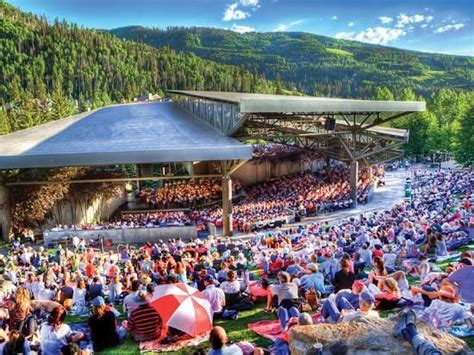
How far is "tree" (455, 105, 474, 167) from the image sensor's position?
46562 mm

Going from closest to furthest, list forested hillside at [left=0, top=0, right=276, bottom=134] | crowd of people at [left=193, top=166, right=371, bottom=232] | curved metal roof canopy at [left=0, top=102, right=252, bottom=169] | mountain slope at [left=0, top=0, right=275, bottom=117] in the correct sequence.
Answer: curved metal roof canopy at [left=0, top=102, right=252, bottom=169] < crowd of people at [left=193, top=166, right=371, bottom=232] < forested hillside at [left=0, top=0, right=276, bottom=134] < mountain slope at [left=0, top=0, right=275, bottom=117]

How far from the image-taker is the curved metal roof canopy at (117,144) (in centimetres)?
1792

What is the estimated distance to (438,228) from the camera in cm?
1373

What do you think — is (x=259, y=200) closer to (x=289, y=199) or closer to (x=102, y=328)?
(x=289, y=199)

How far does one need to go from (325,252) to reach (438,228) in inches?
181

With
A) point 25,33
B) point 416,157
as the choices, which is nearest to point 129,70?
point 25,33

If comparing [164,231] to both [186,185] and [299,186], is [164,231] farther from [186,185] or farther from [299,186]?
[299,186]

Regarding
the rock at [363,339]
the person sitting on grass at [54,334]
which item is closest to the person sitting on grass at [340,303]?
the rock at [363,339]

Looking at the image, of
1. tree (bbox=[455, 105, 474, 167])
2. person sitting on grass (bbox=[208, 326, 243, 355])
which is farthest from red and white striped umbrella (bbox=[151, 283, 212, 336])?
tree (bbox=[455, 105, 474, 167])

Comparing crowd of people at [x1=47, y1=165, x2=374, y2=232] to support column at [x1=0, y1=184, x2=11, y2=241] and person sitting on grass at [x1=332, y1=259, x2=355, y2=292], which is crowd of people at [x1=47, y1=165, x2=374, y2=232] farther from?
person sitting on grass at [x1=332, y1=259, x2=355, y2=292]

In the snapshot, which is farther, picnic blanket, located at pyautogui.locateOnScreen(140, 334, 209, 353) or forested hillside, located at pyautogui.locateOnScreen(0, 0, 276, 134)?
forested hillside, located at pyautogui.locateOnScreen(0, 0, 276, 134)

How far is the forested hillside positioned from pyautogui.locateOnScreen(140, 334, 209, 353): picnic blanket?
11187 cm

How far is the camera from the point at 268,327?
742 centimetres

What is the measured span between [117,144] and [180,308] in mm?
13976
